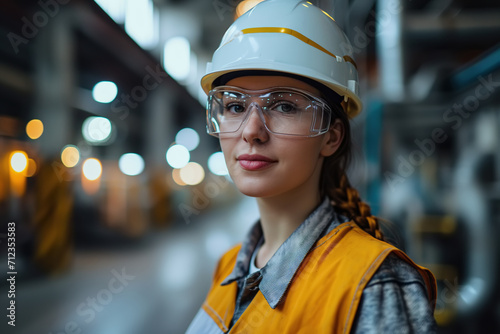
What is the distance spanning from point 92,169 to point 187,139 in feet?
20.5

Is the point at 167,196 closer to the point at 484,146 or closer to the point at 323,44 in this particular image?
the point at 484,146

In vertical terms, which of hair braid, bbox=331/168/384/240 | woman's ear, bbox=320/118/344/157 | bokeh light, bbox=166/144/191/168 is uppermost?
bokeh light, bbox=166/144/191/168

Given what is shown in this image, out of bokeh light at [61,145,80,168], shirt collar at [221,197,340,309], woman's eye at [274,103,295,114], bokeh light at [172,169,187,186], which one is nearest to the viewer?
shirt collar at [221,197,340,309]

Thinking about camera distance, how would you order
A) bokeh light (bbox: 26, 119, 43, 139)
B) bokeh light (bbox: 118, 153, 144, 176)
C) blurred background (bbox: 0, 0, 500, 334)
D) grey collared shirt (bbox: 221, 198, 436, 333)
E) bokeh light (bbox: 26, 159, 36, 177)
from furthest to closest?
bokeh light (bbox: 118, 153, 144, 176) → bokeh light (bbox: 26, 119, 43, 139) → bokeh light (bbox: 26, 159, 36, 177) → blurred background (bbox: 0, 0, 500, 334) → grey collared shirt (bbox: 221, 198, 436, 333)

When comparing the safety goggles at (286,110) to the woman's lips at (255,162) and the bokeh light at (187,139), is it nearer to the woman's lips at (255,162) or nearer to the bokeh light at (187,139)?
the woman's lips at (255,162)

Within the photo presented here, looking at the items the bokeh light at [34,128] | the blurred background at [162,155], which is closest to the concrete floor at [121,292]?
the blurred background at [162,155]

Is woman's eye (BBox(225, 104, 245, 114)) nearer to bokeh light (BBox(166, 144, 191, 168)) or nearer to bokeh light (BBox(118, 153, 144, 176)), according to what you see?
bokeh light (BBox(118, 153, 144, 176))

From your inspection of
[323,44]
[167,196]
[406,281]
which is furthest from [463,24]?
[167,196]

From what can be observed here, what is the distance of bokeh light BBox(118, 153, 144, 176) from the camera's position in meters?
10.5

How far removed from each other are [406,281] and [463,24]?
386cm

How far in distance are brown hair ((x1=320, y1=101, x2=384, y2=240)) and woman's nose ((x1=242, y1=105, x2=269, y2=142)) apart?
26 centimetres

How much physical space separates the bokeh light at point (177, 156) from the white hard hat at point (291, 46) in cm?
1210

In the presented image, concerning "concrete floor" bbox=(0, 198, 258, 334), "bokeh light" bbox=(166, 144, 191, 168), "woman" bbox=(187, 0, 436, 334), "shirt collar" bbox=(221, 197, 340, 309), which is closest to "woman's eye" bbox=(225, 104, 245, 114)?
"woman" bbox=(187, 0, 436, 334)

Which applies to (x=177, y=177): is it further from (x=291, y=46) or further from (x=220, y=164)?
(x=291, y=46)
